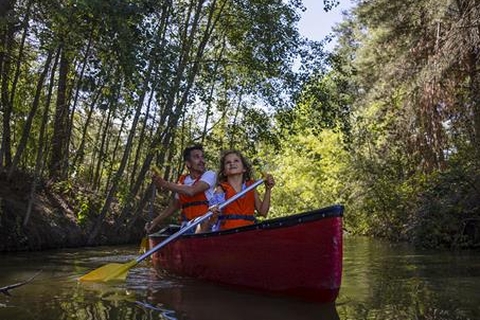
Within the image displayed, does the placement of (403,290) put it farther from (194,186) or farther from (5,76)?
(5,76)

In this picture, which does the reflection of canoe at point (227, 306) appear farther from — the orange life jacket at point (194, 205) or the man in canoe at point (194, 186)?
the orange life jacket at point (194, 205)

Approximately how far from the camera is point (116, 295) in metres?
5.38

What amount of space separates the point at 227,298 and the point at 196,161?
2.29m

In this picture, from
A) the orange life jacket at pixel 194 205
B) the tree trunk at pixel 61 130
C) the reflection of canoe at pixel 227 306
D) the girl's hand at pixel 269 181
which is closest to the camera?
the reflection of canoe at pixel 227 306

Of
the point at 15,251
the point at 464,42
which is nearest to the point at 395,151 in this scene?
the point at 464,42

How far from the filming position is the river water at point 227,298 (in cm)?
434

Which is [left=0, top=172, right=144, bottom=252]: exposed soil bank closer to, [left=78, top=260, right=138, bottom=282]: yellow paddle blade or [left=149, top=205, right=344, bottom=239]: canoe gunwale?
[left=78, top=260, right=138, bottom=282]: yellow paddle blade

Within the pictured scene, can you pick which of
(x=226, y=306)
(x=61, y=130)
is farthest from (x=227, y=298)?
(x=61, y=130)

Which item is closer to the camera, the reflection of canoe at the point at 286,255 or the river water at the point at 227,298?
the river water at the point at 227,298

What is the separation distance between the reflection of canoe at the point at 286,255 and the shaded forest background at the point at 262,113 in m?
2.45

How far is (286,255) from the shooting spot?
4848 mm

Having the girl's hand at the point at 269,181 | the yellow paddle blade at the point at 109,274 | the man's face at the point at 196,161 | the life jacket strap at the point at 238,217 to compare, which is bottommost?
the yellow paddle blade at the point at 109,274

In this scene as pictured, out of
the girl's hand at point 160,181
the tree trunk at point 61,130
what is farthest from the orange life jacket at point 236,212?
the tree trunk at point 61,130

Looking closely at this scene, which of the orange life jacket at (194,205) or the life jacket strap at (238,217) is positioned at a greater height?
the orange life jacket at (194,205)
